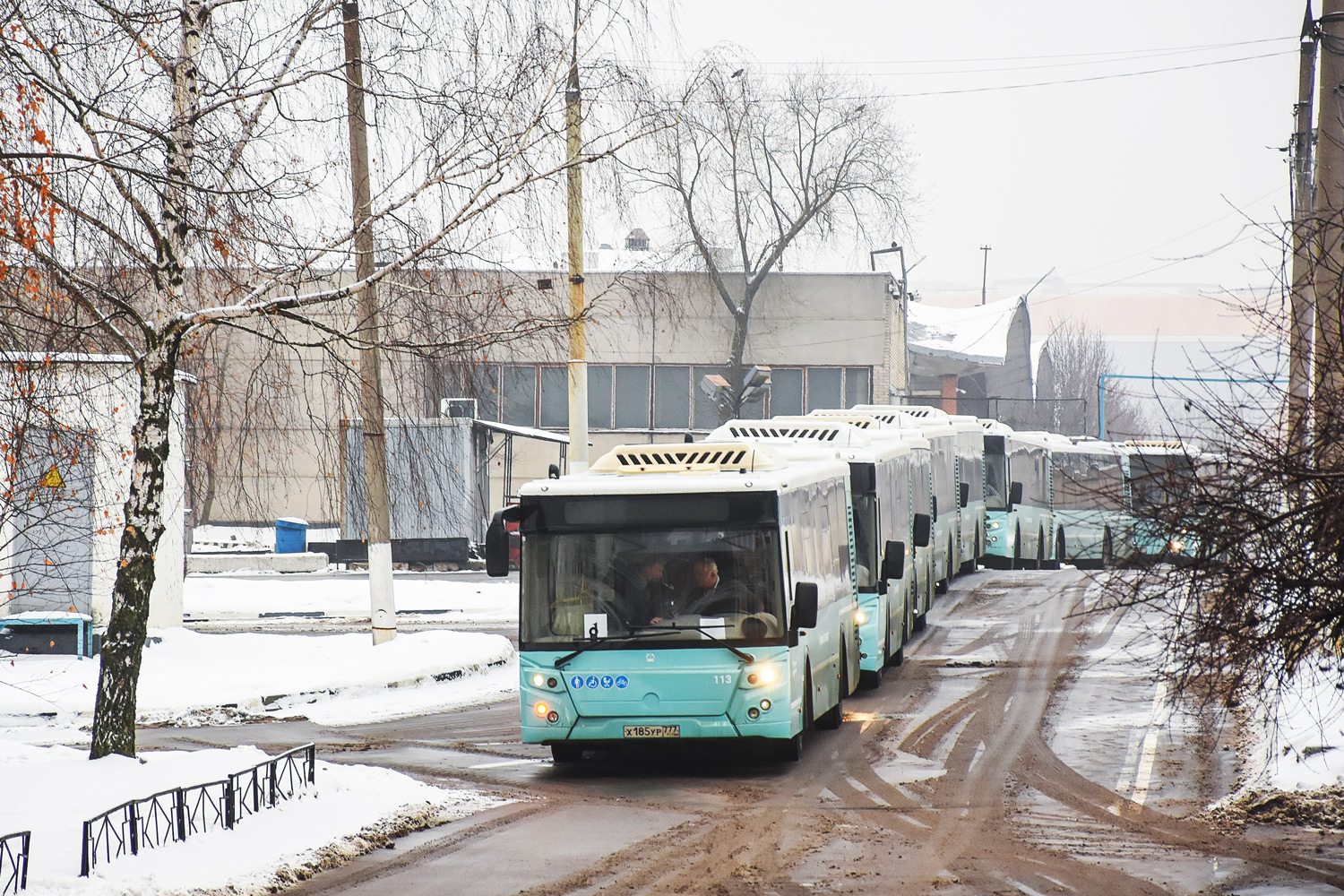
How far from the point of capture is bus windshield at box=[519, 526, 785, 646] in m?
13.0

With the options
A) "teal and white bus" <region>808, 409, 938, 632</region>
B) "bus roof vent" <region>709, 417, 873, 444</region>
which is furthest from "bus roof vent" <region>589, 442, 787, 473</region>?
"teal and white bus" <region>808, 409, 938, 632</region>

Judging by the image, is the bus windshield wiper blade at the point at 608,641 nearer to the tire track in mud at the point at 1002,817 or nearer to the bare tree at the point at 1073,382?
the tire track in mud at the point at 1002,817

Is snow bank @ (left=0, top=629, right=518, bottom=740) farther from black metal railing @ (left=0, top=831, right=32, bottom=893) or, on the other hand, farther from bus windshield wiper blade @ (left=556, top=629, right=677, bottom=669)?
black metal railing @ (left=0, top=831, right=32, bottom=893)

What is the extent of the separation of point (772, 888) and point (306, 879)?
2.63 meters

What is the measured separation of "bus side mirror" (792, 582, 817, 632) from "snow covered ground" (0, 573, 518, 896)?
3001mm

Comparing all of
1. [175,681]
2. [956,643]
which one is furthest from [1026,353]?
[175,681]

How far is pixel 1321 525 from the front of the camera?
27.2 feet

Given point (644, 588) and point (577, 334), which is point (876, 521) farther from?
point (644, 588)

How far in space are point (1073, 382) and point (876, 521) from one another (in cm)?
9976

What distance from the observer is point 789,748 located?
13.4 meters

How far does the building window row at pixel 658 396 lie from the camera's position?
51.5m

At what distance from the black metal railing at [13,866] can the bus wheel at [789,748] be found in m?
Result: 6.77

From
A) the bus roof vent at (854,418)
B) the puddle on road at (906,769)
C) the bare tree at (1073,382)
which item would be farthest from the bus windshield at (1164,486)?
the bare tree at (1073,382)

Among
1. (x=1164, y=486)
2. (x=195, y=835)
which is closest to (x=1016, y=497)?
(x=1164, y=486)
